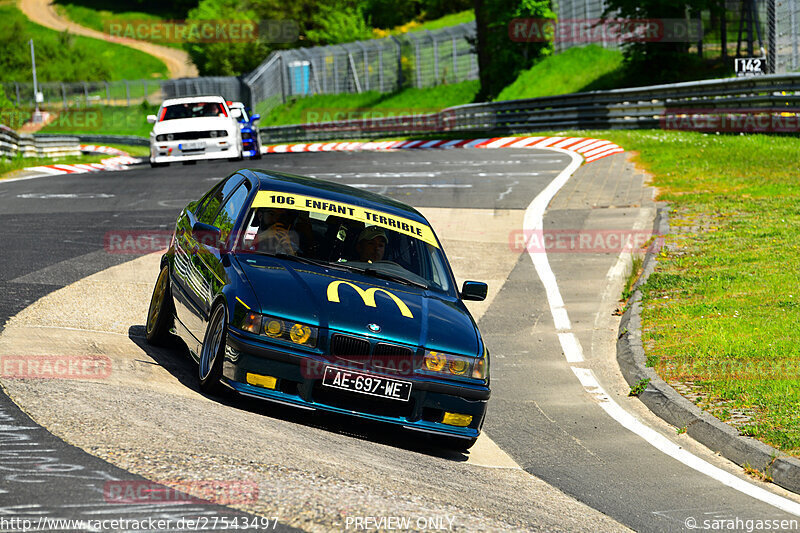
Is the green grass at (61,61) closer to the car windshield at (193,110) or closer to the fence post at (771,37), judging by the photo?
the car windshield at (193,110)

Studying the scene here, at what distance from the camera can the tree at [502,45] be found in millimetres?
49188

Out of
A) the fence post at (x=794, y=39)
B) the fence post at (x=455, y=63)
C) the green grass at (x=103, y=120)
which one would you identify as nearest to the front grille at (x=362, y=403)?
the fence post at (x=794, y=39)

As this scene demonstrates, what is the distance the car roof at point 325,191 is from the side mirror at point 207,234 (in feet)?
1.66

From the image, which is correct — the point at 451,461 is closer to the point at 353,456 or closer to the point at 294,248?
the point at 353,456

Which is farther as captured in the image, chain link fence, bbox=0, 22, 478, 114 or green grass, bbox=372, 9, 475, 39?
green grass, bbox=372, 9, 475, 39

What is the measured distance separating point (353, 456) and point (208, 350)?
1519mm

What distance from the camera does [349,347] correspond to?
22.2 ft

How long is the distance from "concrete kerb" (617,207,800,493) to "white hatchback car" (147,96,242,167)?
16683mm

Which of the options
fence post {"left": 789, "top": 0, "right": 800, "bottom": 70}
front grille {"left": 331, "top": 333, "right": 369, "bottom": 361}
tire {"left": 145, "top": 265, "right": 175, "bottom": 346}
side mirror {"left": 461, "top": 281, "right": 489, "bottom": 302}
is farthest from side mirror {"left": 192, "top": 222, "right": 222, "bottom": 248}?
fence post {"left": 789, "top": 0, "right": 800, "bottom": 70}

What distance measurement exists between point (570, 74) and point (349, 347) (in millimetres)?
42550

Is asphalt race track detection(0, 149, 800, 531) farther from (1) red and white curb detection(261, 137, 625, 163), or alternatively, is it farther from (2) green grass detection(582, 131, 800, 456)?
(1) red and white curb detection(261, 137, 625, 163)

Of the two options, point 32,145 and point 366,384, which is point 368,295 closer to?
point 366,384

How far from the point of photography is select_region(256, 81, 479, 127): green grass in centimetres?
5828

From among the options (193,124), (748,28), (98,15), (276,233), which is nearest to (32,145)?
(193,124)
